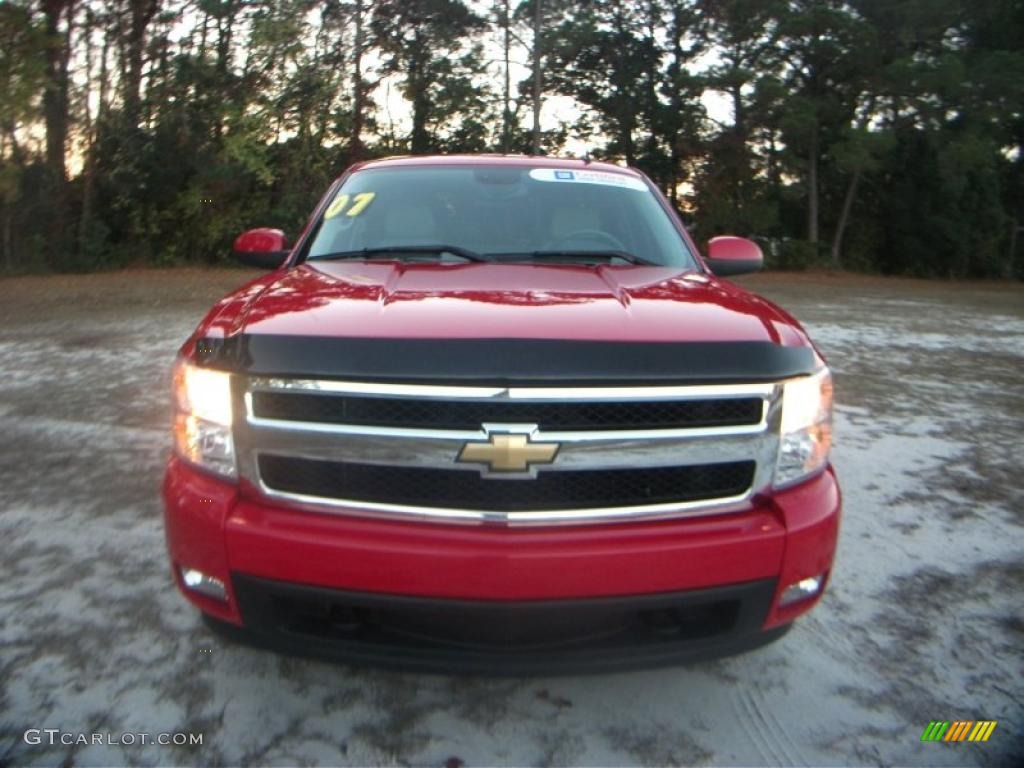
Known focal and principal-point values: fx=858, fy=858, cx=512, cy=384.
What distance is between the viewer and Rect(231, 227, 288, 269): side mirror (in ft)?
13.4

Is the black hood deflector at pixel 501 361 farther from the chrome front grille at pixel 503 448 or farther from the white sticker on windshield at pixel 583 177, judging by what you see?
the white sticker on windshield at pixel 583 177

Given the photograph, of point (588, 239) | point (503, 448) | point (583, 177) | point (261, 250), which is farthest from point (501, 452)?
point (261, 250)

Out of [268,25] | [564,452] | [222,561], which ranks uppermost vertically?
[268,25]

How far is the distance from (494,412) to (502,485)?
7.3 inches

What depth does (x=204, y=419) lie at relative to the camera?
7.53 feet

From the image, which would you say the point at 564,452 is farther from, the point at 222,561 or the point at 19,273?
the point at 19,273

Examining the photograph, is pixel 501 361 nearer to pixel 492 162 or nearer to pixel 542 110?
pixel 492 162

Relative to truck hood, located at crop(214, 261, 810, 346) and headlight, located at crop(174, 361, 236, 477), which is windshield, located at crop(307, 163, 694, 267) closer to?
truck hood, located at crop(214, 261, 810, 346)

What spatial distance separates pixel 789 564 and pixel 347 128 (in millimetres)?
26899

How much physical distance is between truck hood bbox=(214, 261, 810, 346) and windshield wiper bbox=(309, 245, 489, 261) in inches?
8.0

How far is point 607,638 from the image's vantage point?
7.13 ft

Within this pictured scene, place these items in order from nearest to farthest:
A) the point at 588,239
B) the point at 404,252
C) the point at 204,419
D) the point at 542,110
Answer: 1. the point at 204,419
2. the point at 404,252
3. the point at 588,239
4. the point at 542,110

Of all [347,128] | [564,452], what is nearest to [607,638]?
[564,452]

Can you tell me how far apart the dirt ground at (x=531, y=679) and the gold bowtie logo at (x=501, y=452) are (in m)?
0.79
